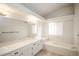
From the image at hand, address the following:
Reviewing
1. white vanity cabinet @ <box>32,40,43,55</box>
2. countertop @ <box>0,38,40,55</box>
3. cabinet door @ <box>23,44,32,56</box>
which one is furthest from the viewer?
white vanity cabinet @ <box>32,40,43,55</box>

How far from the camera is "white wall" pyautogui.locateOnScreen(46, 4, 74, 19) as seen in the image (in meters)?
1.06

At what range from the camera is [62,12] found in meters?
1.11

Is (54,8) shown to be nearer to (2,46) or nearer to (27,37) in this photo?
(27,37)

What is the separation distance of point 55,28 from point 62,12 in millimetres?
300

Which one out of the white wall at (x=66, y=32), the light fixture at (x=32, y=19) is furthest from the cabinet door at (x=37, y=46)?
the light fixture at (x=32, y=19)

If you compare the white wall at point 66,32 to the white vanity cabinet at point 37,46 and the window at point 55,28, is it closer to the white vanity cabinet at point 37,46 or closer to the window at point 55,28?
the window at point 55,28

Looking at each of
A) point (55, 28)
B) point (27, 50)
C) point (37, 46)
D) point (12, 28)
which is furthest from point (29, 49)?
point (55, 28)

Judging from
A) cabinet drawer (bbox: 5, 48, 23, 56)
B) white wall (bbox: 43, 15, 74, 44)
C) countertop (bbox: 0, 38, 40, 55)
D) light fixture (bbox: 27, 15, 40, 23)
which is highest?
light fixture (bbox: 27, 15, 40, 23)

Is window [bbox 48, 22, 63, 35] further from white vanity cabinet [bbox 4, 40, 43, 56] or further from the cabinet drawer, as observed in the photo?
the cabinet drawer

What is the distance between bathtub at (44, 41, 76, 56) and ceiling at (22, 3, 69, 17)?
1.77ft

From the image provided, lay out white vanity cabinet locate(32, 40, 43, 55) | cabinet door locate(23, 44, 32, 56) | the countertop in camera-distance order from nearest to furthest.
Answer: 1. the countertop
2. cabinet door locate(23, 44, 32, 56)
3. white vanity cabinet locate(32, 40, 43, 55)

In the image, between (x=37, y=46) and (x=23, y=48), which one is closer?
(x=23, y=48)

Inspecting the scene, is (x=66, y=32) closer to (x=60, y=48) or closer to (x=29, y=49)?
(x=60, y=48)

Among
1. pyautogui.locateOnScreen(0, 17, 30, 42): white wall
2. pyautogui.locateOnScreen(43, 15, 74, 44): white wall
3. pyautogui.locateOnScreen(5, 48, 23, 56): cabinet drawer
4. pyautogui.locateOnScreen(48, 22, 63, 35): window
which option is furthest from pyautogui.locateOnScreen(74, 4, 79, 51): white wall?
pyautogui.locateOnScreen(5, 48, 23, 56): cabinet drawer
